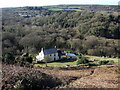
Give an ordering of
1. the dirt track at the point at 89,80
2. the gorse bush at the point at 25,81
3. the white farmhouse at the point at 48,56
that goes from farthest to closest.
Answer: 1. the white farmhouse at the point at 48,56
2. the dirt track at the point at 89,80
3. the gorse bush at the point at 25,81

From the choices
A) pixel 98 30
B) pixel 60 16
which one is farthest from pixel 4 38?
pixel 60 16

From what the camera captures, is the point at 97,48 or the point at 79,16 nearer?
the point at 97,48

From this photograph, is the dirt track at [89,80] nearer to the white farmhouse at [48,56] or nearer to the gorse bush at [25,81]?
the gorse bush at [25,81]

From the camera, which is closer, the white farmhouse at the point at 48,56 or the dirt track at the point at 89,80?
the dirt track at the point at 89,80

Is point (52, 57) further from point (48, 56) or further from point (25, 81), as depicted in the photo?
point (25, 81)

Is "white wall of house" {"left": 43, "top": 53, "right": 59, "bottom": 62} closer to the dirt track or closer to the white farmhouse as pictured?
the white farmhouse

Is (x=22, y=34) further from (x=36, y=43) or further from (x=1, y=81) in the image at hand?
(x=1, y=81)

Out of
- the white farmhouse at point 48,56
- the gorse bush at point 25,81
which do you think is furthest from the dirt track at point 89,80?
the white farmhouse at point 48,56

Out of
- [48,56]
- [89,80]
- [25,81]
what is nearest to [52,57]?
[48,56]

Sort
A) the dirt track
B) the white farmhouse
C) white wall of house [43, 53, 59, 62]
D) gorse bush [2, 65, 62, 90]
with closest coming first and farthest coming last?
1. gorse bush [2, 65, 62, 90]
2. the dirt track
3. the white farmhouse
4. white wall of house [43, 53, 59, 62]

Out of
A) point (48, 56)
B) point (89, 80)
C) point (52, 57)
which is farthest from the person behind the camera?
point (52, 57)

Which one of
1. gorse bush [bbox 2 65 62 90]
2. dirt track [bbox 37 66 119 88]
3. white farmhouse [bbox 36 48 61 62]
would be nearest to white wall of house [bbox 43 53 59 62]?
white farmhouse [bbox 36 48 61 62]
